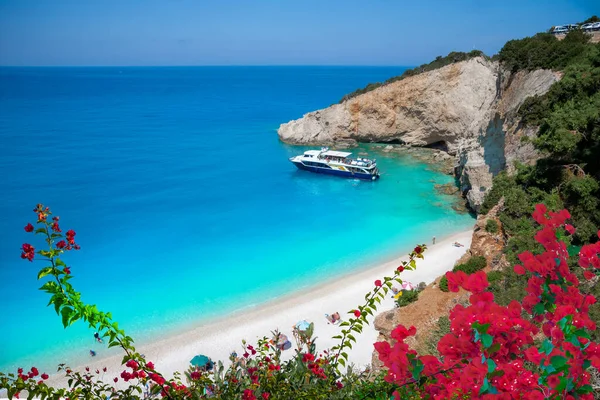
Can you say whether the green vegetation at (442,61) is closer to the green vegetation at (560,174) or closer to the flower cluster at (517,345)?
the green vegetation at (560,174)

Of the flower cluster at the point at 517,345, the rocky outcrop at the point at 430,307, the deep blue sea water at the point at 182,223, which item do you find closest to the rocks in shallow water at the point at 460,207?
the deep blue sea water at the point at 182,223

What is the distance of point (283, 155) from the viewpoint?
49562 millimetres

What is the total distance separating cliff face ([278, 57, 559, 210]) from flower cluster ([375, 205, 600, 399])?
86.7ft

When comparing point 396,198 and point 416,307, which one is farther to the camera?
point 396,198

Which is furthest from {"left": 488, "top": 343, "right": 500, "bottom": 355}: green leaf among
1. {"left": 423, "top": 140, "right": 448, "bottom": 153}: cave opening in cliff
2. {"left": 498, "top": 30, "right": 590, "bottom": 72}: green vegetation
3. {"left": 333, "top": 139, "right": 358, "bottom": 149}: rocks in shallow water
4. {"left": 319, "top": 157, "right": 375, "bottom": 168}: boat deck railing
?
{"left": 333, "top": 139, "right": 358, "bottom": 149}: rocks in shallow water

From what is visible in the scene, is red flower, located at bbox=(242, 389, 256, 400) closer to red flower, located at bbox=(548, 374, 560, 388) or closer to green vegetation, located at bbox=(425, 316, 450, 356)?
red flower, located at bbox=(548, 374, 560, 388)

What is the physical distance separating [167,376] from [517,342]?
50.5 feet

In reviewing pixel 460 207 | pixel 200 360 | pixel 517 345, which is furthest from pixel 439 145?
pixel 517 345

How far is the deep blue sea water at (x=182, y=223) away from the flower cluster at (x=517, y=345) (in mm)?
17316

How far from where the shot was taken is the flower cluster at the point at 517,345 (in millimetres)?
3302

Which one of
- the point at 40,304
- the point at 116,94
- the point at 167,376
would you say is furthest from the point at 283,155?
the point at 116,94

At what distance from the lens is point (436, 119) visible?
45938 millimetres

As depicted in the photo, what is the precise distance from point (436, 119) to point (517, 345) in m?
45.8

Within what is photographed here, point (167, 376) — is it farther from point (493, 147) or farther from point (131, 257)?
point (493, 147)
